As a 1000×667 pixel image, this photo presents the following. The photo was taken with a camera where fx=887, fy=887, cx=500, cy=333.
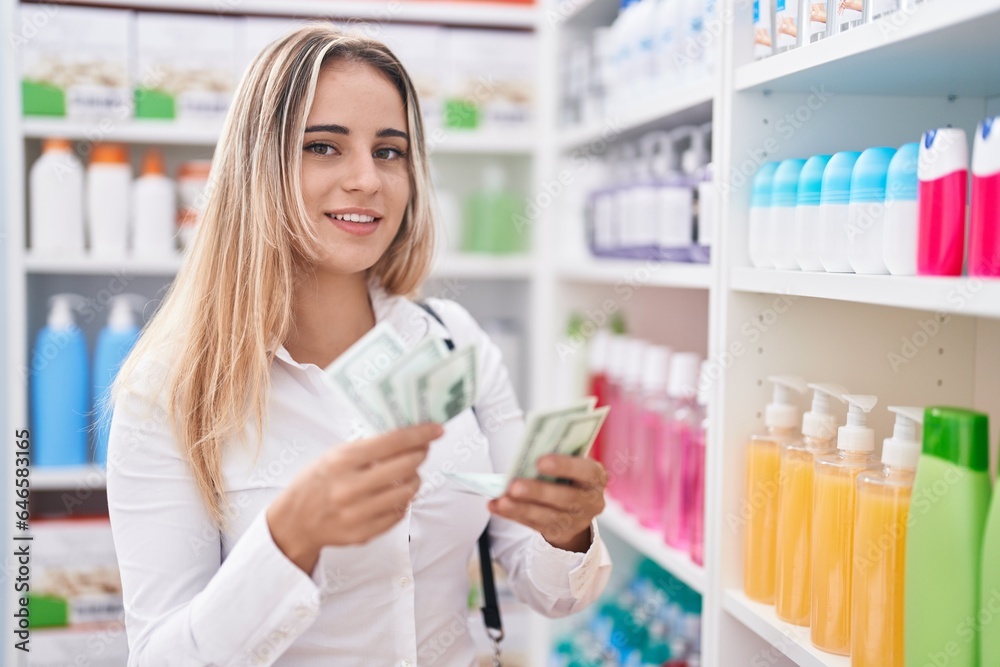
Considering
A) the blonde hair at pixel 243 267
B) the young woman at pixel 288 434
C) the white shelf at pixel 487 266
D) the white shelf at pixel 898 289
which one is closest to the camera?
the white shelf at pixel 898 289

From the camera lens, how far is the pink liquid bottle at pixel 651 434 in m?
1.74

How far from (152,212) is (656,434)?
1.38m

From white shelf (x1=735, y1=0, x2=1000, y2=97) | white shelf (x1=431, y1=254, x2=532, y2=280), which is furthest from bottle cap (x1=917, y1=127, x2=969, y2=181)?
white shelf (x1=431, y1=254, x2=532, y2=280)

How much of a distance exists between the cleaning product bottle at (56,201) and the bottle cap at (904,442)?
196 centimetres

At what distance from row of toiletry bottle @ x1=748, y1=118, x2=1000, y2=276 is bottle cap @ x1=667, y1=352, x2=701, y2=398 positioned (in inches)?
14.2

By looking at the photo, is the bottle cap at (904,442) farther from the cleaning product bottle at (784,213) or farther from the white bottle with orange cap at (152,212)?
the white bottle with orange cap at (152,212)

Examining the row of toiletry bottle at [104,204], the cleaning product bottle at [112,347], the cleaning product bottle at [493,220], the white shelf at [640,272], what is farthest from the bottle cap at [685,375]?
the cleaning product bottle at [112,347]

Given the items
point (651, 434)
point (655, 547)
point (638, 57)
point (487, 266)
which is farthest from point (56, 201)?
point (655, 547)

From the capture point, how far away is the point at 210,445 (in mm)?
1175

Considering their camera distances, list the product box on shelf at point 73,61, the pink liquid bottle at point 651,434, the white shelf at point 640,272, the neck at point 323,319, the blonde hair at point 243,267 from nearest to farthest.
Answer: the blonde hair at point 243,267
the neck at point 323,319
the white shelf at point 640,272
the pink liquid bottle at point 651,434
the product box on shelf at point 73,61

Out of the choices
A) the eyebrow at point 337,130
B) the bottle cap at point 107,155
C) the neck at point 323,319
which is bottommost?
the neck at point 323,319

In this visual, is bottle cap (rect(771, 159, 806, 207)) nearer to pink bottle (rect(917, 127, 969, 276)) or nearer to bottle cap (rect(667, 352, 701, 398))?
pink bottle (rect(917, 127, 969, 276))

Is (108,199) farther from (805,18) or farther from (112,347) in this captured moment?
(805,18)

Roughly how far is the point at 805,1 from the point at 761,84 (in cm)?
13
